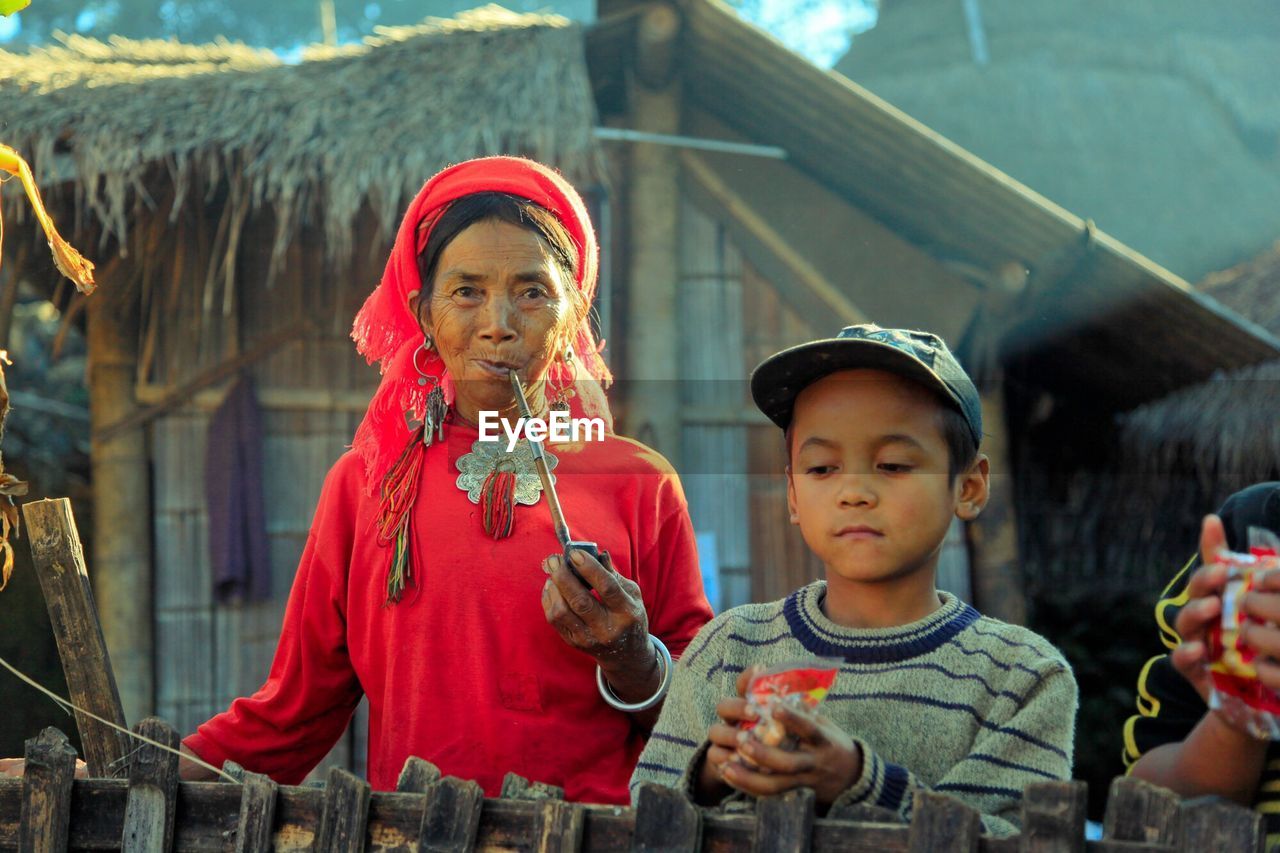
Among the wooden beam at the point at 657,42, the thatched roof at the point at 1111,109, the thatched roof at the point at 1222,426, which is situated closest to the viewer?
the wooden beam at the point at 657,42

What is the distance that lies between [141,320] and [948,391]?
4.42 m

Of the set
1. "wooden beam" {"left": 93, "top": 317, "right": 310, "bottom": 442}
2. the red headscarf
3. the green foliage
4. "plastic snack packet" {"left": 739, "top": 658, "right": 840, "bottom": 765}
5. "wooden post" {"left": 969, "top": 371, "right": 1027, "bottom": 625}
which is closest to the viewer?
"plastic snack packet" {"left": 739, "top": 658, "right": 840, "bottom": 765}

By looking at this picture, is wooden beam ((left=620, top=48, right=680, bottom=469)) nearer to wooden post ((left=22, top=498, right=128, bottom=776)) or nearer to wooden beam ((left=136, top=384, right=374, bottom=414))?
wooden beam ((left=136, top=384, right=374, bottom=414))

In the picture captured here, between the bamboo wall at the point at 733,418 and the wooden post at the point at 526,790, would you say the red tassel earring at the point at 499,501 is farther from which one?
the bamboo wall at the point at 733,418

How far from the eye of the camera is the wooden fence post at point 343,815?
5.78ft

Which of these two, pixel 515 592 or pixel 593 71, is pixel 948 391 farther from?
pixel 593 71

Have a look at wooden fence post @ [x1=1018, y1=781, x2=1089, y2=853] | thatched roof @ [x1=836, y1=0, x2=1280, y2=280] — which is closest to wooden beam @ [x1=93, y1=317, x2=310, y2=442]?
wooden fence post @ [x1=1018, y1=781, x2=1089, y2=853]

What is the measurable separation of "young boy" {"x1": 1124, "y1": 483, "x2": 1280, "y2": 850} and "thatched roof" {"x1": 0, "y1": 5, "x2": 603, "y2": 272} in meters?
3.50

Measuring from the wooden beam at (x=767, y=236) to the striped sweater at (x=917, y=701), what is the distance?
12.5ft

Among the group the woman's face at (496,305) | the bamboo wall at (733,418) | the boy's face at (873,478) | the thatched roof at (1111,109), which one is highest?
the thatched roof at (1111,109)

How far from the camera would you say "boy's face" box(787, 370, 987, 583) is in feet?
5.85

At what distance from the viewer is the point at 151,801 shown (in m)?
1.93

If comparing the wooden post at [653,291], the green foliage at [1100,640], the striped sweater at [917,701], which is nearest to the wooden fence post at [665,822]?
the striped sweater at [917,701]

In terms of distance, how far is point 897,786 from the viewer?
5.18ft
